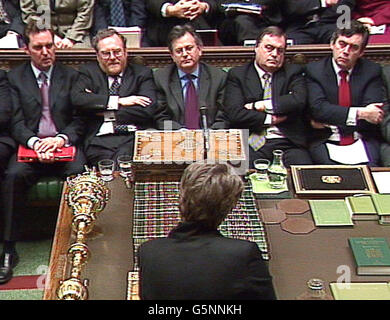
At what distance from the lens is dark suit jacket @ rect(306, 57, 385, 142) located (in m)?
4.49

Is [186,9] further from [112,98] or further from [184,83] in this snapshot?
[112,98]

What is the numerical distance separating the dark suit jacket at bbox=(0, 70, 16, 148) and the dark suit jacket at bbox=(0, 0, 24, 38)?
821 mm

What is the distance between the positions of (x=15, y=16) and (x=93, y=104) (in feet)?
4.44

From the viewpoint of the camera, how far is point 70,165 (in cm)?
440

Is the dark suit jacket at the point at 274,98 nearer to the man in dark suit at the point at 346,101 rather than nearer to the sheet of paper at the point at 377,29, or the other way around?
the man in dark suit at the point at 346,101

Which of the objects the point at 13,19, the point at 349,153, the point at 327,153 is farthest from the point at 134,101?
the point at 13,19

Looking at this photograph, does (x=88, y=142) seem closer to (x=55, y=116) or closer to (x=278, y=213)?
(x=55, y=116)

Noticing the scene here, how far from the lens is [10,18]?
17.7 ft

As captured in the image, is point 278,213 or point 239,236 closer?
point 239,236

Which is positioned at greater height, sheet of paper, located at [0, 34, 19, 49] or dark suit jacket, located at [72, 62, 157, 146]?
sheet of paper, located at [0, 34, 19, 49]

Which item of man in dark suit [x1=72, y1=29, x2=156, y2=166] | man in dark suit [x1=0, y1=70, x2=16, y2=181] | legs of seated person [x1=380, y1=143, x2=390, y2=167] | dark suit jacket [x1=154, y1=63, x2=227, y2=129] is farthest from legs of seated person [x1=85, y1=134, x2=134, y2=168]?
legs of seated person [x1=380, y1=143, x2=390, y2=167]

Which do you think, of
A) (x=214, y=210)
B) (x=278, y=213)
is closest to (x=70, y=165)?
(x=278, y=213)

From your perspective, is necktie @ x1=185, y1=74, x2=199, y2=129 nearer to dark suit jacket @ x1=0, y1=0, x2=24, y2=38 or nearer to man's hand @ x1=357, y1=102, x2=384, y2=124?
man's hand @ x1=357, y1=102, x2=384, y2=124
